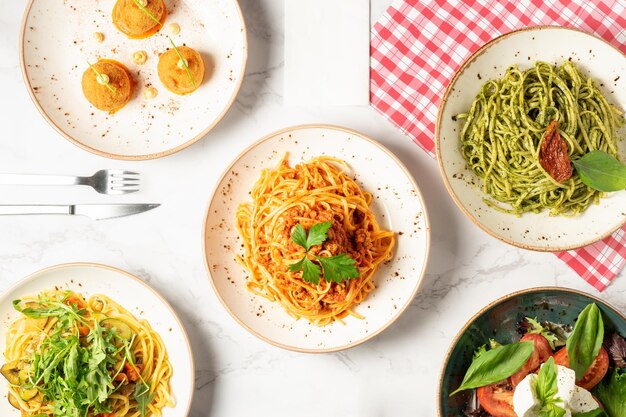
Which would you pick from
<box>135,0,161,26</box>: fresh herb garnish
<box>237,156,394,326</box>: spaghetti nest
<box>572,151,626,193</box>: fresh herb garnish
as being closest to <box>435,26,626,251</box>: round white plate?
<box>572,151,626,193</box>: fresh herb garnish

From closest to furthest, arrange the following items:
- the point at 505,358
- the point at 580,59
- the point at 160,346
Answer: the point at 505,358
the point at 580,59
the point at 160,346

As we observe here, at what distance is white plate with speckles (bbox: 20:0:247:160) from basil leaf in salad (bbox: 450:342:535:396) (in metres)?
1.62

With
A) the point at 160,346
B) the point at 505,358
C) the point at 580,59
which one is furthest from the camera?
the point at 160,346

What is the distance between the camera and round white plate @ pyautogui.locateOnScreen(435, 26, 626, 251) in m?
2.92

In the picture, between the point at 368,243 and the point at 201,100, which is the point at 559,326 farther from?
the point at 201,100

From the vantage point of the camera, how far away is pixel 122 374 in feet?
A: 10.2

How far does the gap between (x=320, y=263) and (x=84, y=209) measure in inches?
47.1

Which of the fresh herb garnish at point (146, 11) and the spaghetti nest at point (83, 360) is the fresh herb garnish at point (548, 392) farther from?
the fresh herb garnish at point (146, 11)

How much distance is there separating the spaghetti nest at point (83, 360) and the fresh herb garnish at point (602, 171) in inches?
81.5

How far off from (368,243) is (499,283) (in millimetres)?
707

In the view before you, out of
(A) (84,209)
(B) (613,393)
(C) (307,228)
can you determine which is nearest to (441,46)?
(C) (307,228)

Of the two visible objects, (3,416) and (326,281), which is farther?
(3,416)

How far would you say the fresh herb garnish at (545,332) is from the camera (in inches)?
118

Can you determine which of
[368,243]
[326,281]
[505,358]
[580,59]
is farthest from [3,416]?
[580,59]
